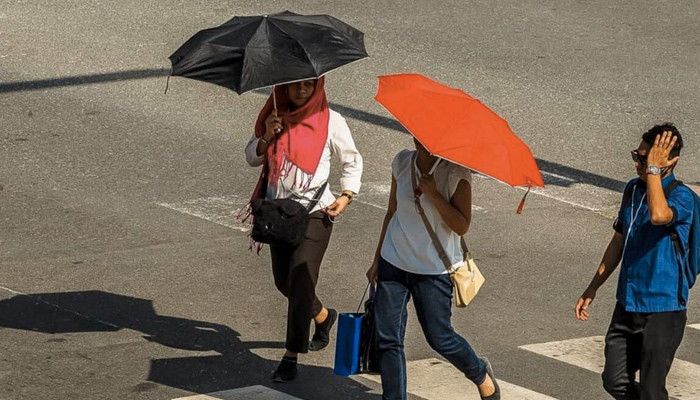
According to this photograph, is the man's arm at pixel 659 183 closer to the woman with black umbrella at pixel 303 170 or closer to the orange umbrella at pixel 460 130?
the orange umbrella at pixel 460 130

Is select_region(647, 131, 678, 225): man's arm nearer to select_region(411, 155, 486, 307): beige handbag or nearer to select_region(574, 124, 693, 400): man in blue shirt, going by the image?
select_region(574, 124, 693, 400): man in blue shirt

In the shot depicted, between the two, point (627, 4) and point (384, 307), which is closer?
point (384, 307)

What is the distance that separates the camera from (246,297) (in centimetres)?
941

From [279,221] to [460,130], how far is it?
152cm

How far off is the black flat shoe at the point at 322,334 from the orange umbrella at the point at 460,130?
207 cm

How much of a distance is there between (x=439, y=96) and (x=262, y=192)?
1682 millimetres

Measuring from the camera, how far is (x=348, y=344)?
7.10 m

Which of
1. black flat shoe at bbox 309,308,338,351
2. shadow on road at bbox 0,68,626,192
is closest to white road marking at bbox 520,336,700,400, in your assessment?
black flat shoe at bbox 309,308,338,351

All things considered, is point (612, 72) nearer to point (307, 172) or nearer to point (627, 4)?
point (627, 4)

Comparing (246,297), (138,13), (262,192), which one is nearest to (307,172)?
(262,192)

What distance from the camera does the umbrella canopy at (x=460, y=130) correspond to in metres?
6.35

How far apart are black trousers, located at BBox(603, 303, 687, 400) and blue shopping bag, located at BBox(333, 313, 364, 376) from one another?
1.29 metres

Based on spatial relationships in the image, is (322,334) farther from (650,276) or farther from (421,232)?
(650,276)

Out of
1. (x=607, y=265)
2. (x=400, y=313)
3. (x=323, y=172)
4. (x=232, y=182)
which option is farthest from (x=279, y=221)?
(x=232, y=182)
